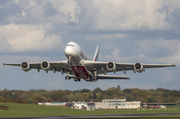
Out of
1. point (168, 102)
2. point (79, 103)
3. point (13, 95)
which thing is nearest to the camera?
point (13, 95)

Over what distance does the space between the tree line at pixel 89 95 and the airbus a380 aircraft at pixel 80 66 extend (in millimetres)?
19506

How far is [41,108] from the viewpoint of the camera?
92938mm

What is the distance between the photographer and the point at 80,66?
64.1 m

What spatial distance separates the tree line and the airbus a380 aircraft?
768 inches

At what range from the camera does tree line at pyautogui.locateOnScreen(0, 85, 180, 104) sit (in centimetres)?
8869

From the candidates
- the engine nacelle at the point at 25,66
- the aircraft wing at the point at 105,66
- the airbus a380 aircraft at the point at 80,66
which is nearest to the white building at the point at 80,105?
the airbus a380 aircraft at the point at 80,66

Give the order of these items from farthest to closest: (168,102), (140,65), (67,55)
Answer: (168,102)
(140,65)
(67,55)

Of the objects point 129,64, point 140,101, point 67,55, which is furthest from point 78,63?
point 140,101

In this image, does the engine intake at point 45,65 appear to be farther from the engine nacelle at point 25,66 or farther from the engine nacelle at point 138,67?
the engine nacelle at point 138,67

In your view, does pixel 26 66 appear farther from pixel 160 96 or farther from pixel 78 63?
pixel 160 96

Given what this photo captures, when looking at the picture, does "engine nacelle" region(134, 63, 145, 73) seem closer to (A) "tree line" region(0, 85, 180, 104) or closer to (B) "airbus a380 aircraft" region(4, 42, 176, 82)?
(B) "airbus a380 aircraft" region(4, 42, 176, 82)

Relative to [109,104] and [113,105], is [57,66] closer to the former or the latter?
[109,104]

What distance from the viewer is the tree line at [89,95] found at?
3492 inches

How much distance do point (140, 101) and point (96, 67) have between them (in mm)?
39157
